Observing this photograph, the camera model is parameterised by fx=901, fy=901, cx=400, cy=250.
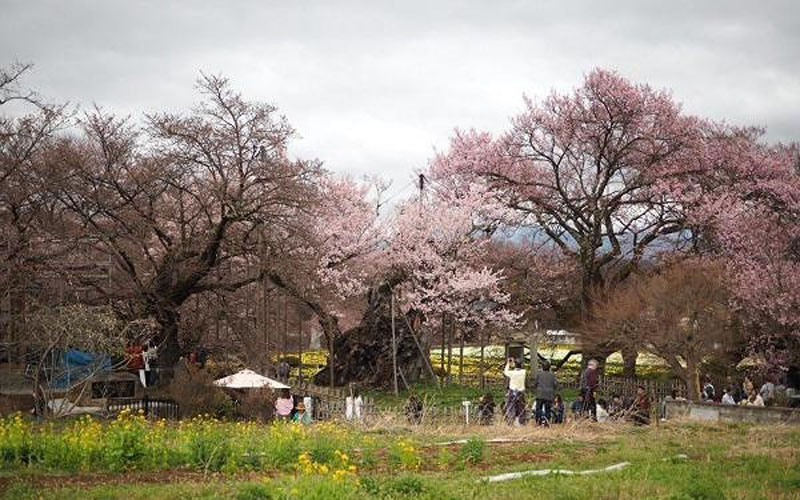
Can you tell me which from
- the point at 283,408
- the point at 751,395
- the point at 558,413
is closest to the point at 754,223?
the point at 751,395

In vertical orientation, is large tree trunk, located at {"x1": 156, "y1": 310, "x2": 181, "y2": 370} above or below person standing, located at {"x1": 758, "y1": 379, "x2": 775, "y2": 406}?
above

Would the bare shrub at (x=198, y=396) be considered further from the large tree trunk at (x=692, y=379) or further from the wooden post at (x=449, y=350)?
the large tree trunk at (x=692, y=379)

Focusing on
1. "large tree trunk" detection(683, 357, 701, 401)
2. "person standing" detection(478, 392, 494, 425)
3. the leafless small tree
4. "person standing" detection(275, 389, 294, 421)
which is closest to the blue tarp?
"person standing" detection(275, 389, 294, 421)

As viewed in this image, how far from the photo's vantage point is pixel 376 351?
36750mm

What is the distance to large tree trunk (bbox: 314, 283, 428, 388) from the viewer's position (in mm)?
36156

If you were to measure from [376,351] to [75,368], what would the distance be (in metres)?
17.5

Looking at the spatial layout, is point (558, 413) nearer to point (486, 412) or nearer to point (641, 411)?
point (486, 412)

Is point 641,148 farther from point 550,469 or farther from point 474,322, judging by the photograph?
point 550,469

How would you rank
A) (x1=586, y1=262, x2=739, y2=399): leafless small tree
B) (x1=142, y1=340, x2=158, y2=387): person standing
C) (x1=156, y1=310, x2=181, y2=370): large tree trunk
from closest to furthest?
1. (x1=586, y1=262, x2=739, y2=399): leafless small tree
2. (x1=142, y1=340, x2=158, y2=387): person standing
3. (x1=156, y1=310, x2=181, y2=370): large tree trunk

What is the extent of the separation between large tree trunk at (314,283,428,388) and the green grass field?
20250 millimetres

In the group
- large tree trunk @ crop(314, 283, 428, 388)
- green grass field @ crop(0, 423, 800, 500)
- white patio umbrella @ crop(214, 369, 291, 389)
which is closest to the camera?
green grass field @ crop(0, 423, 800, 500)

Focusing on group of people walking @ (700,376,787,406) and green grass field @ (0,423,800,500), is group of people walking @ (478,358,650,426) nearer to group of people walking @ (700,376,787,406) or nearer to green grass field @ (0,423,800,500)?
green grass field @ (0,423,800,500)

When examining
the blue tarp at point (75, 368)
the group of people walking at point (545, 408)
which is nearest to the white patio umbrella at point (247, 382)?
the blue tarp at point (75, 368)

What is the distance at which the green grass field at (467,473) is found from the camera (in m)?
9.23
